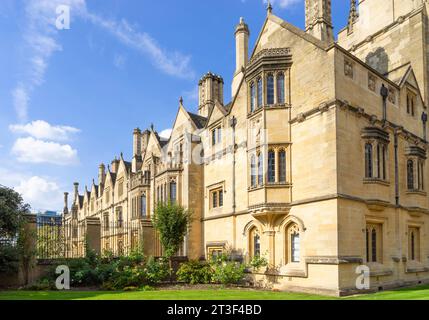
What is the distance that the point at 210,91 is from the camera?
123ft

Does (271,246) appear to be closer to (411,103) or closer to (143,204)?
(411,103)

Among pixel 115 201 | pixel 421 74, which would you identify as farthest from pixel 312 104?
pixel 115 201

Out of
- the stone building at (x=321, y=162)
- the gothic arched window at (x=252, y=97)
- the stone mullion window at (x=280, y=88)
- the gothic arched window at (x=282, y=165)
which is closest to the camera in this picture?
the stone building at (x=321, y=162)

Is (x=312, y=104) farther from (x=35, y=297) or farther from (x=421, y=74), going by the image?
(x=35, y=297)

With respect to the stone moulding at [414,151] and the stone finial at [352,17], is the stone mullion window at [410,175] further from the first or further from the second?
the stone finial at [352,17]

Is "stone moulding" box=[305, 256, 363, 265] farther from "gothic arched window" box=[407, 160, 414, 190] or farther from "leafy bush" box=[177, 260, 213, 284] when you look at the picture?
"gothic arched window" box=[407, 160, 414, 190]

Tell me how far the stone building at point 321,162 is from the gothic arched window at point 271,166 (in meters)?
0.05

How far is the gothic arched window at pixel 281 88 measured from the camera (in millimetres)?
21688

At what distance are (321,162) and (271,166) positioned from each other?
3.16 m

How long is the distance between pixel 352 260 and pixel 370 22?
2043 centimetres

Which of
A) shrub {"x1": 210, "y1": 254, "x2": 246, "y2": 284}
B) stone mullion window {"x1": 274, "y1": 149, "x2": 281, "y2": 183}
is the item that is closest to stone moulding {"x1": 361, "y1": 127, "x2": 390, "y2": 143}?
stone mullion window {"x1": 274, "y1": 149, "x2": 281, "y2": 183}

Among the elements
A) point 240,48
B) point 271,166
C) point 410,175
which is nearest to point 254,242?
point 271,166

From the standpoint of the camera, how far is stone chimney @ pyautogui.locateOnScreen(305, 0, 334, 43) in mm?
28641

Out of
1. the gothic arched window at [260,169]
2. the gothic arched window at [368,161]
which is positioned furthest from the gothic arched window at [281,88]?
the gothic arched window at [368,161]
